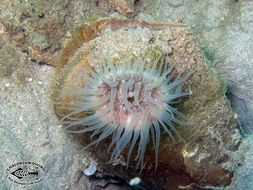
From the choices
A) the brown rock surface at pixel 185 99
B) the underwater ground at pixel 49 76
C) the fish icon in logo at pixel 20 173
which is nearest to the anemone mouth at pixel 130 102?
the brown rock surface at pixel 185 99

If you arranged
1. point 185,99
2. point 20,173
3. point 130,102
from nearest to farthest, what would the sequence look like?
point 130,102, point 185,99, point 20,173

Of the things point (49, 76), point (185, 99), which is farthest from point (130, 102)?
point (49, 76)

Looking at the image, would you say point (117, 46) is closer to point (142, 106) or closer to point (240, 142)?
point (142, 106)

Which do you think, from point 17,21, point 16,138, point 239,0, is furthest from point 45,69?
point 239,0

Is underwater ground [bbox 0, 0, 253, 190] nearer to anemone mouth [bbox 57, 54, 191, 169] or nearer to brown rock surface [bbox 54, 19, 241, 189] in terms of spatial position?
brown rock surface [bbox 54, 19, 241, 189]

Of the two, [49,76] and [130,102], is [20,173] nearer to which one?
[49,76]

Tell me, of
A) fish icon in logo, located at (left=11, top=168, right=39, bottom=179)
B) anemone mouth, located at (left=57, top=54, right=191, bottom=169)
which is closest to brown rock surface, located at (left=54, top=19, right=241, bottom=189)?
anemone mouth, located at (left=57, top=54, right=191, bottom=169)
